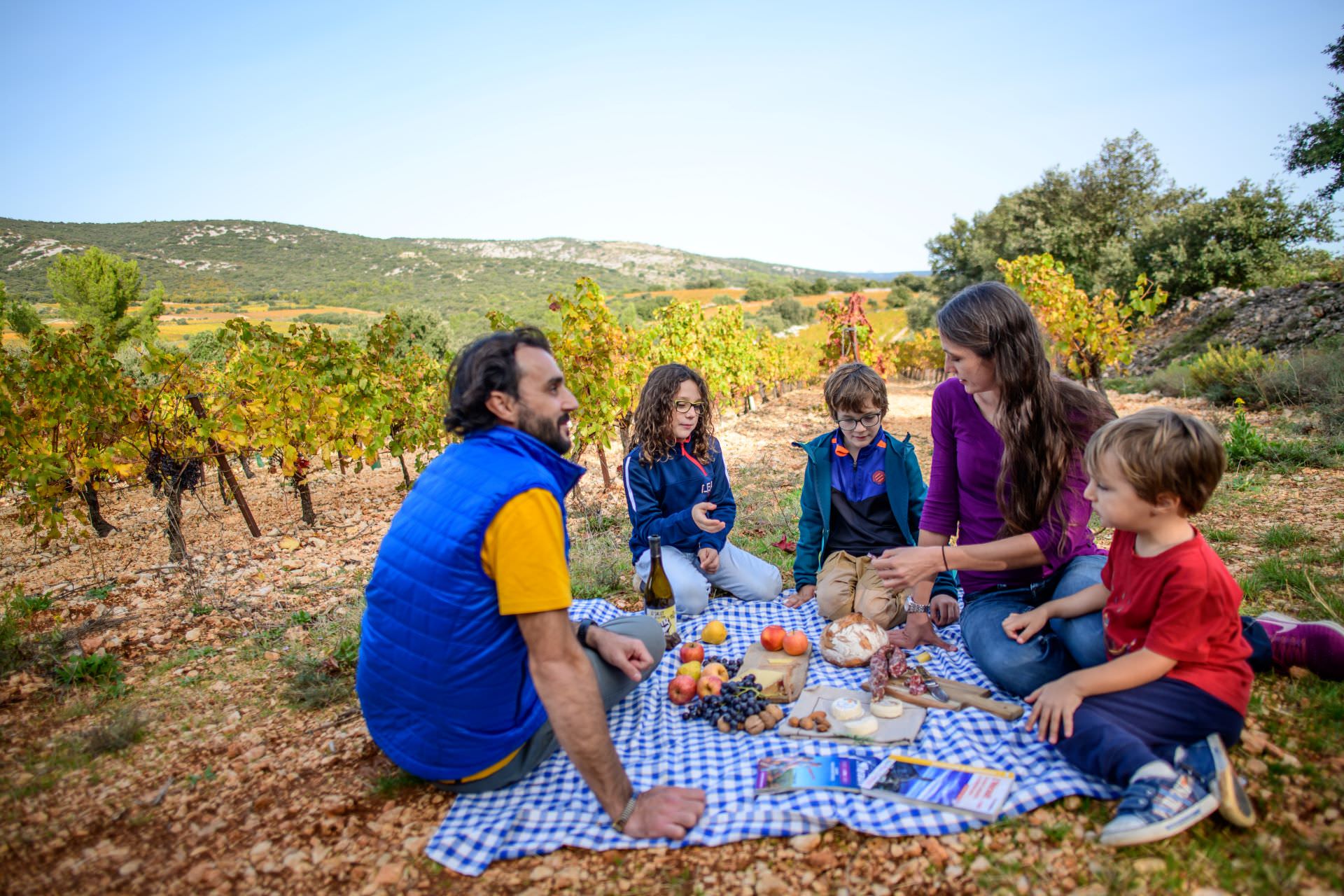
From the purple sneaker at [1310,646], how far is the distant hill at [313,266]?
47798 millimetres

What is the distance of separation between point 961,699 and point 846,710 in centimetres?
51

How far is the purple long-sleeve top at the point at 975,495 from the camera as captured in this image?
3.01 meters

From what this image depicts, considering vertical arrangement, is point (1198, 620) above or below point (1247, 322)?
below

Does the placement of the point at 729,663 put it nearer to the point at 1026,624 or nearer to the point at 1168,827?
the point at 1026,624

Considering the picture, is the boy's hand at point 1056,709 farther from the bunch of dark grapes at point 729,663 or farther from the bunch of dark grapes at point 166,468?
the bunch of dark grapes at point 166,468

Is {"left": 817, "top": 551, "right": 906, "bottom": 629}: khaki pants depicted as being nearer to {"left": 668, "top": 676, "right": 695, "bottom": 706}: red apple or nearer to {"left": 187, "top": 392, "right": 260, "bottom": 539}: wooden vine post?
{"left": 668, "top": 676, "right": 695, "bottom": 706}: red apple

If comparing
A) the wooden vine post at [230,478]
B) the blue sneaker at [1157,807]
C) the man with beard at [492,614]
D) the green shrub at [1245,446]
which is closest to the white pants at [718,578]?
the man with beard at [492,614]

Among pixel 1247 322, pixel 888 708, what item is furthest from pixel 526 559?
pixel 1247 322

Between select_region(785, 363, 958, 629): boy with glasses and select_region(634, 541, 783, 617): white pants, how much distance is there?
21cm

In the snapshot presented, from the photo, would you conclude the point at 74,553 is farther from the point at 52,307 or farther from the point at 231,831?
the point at 52,307

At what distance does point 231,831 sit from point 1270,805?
11.5 ft

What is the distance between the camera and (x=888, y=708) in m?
2.76

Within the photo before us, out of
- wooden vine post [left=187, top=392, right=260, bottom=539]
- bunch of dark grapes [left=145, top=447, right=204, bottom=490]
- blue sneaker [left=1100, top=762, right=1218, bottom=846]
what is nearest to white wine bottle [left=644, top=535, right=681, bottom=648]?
blue sneaker [left=1100, top=762, right=1218, bottom=846]

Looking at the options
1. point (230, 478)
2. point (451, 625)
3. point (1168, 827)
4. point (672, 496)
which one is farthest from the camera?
point (230, 478)
